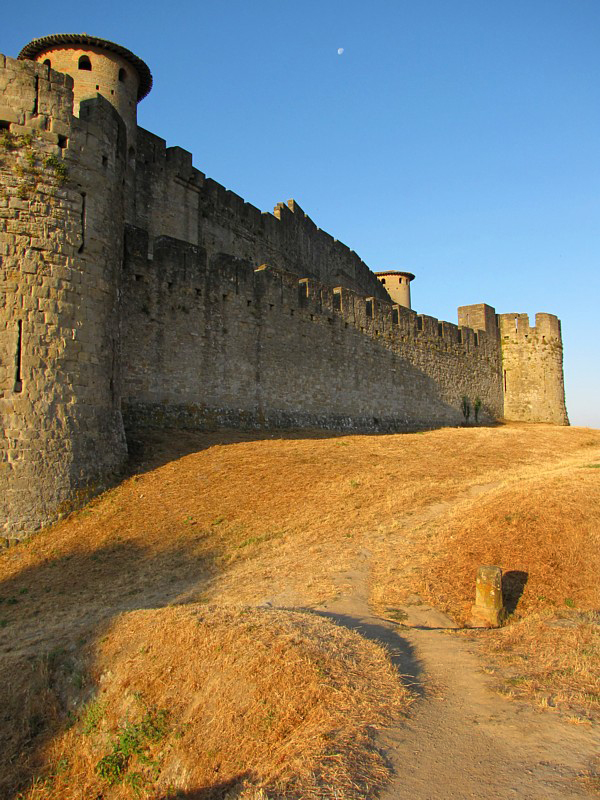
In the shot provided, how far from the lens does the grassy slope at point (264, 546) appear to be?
7.33 m

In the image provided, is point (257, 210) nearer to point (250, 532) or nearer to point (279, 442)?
point (279, 442)

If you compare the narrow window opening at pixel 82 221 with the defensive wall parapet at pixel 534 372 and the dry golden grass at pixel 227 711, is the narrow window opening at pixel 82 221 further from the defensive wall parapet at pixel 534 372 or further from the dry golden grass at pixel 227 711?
the defensive wall parapet at pixel 534 372

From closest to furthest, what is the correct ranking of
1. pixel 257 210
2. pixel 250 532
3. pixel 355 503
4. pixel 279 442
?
pixel 250 532, pixel 355 503, pixel 279 442, pixel 257 210

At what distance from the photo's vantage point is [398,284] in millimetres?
48062

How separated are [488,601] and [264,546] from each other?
13.2 ft

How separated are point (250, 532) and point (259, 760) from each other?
22.1 ft

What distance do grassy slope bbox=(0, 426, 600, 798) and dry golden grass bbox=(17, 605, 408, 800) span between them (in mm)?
168

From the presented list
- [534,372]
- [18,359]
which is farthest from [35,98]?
[534,372]

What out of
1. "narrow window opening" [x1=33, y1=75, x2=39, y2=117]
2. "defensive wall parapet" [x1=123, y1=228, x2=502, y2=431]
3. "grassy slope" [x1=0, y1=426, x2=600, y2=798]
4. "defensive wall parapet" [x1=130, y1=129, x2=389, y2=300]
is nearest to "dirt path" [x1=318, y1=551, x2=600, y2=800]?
"grassy slope" [x1=0, y1=426, x2=600, y2=798]

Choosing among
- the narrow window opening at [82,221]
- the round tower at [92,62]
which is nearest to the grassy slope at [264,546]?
the narrow window opening at [82,221]

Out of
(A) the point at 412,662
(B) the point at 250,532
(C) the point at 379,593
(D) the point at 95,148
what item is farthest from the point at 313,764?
(D) the point at 95,148

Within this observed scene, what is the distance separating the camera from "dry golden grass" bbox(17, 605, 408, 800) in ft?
15.1

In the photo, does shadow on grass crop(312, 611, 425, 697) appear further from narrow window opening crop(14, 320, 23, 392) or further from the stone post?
narrow window opening crop(14, 320, 23, 392)

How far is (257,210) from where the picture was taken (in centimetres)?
2847
